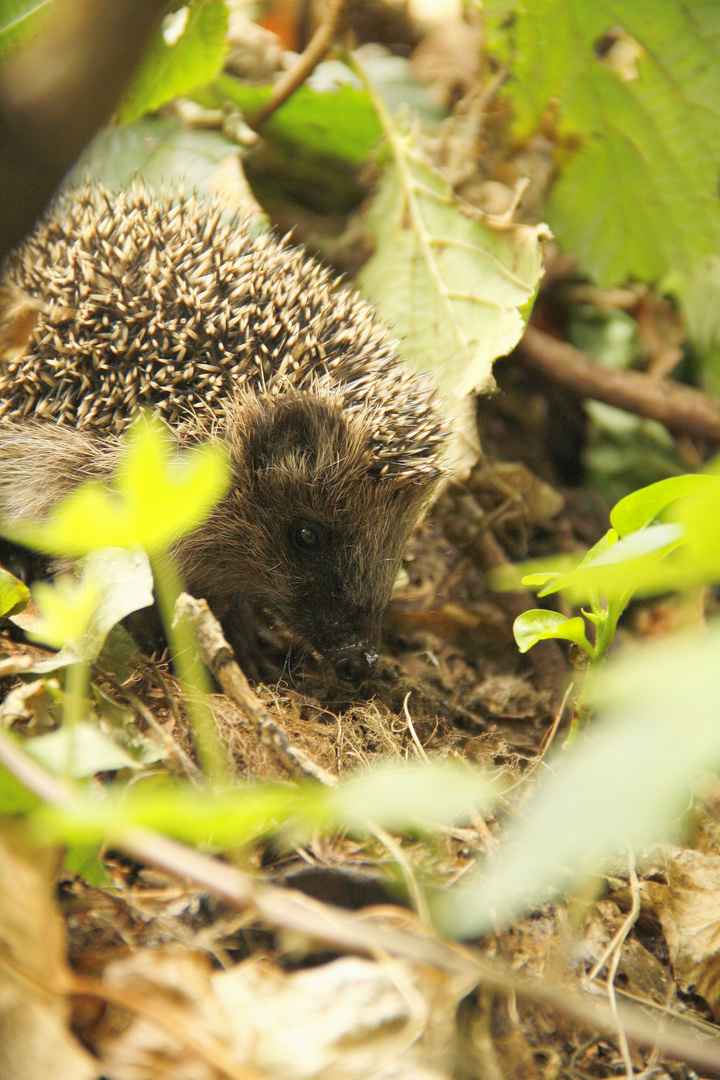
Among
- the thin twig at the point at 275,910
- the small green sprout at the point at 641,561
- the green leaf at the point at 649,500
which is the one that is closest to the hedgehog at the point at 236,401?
the small green sprout at the point at 641,561

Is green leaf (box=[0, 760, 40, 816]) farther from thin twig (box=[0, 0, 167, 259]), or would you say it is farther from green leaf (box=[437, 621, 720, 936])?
thin twig (box=[0, 0, 167, 259])

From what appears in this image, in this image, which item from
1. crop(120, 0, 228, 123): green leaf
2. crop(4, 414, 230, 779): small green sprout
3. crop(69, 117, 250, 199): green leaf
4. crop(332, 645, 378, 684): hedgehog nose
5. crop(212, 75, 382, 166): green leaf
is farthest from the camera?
crop(212, 75, 382, 166): green leaf

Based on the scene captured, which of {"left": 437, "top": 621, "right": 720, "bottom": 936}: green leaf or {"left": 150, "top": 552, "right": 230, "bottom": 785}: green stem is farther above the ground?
{"left": 437, "top": 621, "right": 720, "bottom": 936}: green leaf

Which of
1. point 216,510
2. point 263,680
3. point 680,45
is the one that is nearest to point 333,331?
point 216,510

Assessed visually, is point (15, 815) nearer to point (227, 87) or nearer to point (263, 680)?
point (263, 680)

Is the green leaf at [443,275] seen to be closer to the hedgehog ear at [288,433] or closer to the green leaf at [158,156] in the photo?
the hedgehog ear at [288,433]

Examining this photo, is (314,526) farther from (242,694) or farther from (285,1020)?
(285,1020)

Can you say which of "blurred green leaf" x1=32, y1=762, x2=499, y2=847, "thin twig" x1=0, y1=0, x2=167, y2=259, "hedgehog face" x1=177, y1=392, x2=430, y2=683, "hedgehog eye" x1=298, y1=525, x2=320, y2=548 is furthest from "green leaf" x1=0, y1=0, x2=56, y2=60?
"hedgehog eye" x1=298, y1=525, x2=320, y2=548
